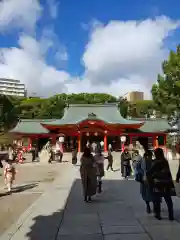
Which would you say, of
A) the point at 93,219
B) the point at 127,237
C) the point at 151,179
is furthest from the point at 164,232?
the point at 93,219

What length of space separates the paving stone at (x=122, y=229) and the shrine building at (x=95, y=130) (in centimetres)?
3894

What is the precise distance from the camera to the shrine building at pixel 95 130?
4691cm

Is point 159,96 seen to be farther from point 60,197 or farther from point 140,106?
point 140,106

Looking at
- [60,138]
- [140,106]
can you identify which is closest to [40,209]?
[60,138]

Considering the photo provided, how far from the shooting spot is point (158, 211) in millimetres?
7688

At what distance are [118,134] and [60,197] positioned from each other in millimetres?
36371

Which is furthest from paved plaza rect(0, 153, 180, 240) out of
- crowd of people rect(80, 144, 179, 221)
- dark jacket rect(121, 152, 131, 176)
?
dark jacket rect(121, 152, 131, 176)

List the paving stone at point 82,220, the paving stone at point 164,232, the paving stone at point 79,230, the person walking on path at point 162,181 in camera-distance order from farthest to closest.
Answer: the paving stone at point 82,220, the person walking on path at point 162,181, the paving stone at point 79,230, the paving stone at point 164,232

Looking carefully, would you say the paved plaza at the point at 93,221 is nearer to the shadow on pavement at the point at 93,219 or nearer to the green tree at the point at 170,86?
the shadow on pavement at the point at 93,219

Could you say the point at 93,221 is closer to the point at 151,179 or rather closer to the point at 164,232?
the point at 151,179

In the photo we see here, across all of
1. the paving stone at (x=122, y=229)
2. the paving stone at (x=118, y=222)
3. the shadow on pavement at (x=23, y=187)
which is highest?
the shadow on pavement at (x=23, y=187)

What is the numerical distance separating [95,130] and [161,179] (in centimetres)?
3958

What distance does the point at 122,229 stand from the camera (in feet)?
22.8

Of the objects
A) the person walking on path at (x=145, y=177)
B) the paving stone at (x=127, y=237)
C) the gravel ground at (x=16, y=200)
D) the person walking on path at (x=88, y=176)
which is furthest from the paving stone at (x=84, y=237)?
the person walking on path at (x=88, y=176)
